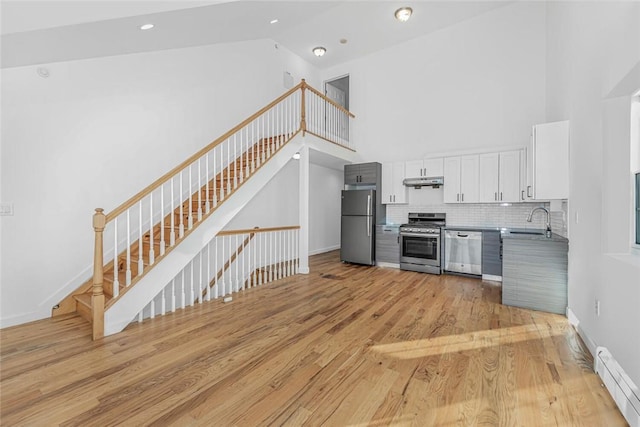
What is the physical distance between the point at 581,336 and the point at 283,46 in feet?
23.6

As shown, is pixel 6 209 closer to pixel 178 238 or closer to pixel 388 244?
pixel 178 238

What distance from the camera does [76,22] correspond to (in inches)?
84.6

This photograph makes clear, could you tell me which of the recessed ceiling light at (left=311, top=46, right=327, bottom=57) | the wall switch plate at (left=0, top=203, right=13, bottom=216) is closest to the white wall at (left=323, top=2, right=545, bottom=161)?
the recessed ceiling light at (left=311, top=46, right=327, bottom=57)

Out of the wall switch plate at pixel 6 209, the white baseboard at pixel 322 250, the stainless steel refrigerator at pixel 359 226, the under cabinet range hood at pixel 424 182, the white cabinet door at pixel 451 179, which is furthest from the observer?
the white baseboard at pixel 322 250

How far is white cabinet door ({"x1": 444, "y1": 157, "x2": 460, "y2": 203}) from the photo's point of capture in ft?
16.9

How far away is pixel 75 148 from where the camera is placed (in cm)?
327

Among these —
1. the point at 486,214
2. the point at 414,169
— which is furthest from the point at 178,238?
the point at 486,214

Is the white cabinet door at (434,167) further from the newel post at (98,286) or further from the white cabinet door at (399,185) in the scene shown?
the newel post at (98,286)

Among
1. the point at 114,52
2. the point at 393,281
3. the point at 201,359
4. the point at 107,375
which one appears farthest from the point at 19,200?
the point at 393,281

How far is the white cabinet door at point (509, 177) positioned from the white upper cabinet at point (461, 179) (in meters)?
0.37

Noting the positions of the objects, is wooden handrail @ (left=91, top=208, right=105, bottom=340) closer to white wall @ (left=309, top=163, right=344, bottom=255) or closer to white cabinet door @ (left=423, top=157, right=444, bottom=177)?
white wall @ (left=309, top=163, right=344, bottom=255)

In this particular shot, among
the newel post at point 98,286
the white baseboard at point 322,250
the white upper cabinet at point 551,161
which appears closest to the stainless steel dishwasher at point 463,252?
the white upper cabinet at point 551,161

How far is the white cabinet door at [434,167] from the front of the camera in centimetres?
535

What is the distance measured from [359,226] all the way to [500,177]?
8.79 ft
